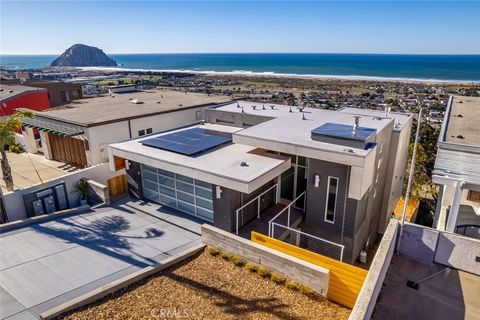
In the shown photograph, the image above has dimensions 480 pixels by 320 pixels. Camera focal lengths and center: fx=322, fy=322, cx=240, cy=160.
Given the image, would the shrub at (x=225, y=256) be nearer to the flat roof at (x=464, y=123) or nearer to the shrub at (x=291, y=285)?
the shrub at (x=291, y=285)

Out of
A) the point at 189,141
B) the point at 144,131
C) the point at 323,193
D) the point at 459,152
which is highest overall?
the point at 459,152

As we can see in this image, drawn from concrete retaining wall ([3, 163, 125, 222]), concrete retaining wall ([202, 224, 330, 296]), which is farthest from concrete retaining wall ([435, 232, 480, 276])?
concrete retaining wall ([3, 163, 125, 222])

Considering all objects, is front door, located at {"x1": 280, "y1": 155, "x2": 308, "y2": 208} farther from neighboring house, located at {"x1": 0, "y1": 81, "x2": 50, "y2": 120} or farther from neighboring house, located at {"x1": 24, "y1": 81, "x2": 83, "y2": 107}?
neighboring house, located at {"x1": 24, "y1": 81, "x2": 83, "y2": 107}

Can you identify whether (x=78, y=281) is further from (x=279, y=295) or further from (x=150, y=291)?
(x=279, y=295)

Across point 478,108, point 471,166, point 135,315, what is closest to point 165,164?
point 135,315

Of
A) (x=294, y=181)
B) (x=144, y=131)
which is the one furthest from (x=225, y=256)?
(x=144, y=131)

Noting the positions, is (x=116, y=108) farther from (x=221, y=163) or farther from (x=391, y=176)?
(x=391, y=176)
